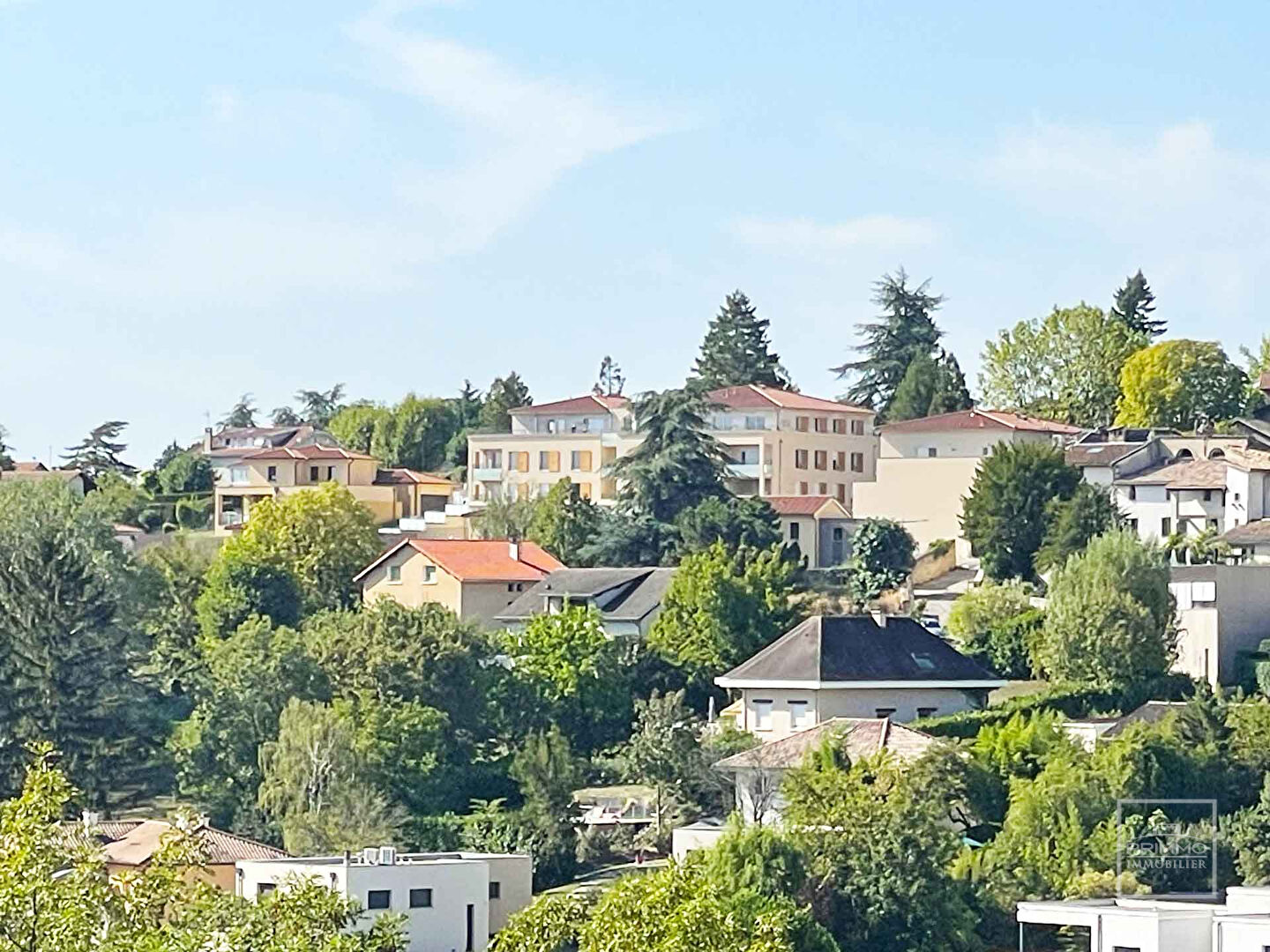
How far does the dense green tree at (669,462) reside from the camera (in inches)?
3022

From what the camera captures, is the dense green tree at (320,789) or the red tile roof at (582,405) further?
the red tile roof at (582,405)

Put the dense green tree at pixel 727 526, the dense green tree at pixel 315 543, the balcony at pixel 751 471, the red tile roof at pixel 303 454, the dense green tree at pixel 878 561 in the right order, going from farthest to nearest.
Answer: the red tile roof at pixel 303 454
the balcony at pixel 751 471
the dense green tree at pixel 315 543
the dense green tree at pixel 727 526
the dense green tree at pixel 878 561

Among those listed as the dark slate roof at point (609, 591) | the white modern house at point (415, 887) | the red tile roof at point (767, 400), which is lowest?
the white modern house at point (415, 887)

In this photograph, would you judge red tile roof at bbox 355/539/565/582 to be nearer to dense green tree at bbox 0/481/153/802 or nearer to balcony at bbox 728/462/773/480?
dense green tree at bbox 0/481/153/802

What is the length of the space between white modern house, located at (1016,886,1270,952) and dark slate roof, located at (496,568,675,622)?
26369 millimetres

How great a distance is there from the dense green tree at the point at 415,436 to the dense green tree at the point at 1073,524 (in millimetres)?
39609

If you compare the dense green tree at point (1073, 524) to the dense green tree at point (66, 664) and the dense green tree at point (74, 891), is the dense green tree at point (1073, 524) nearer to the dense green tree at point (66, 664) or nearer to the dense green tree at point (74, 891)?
the dense green tree at point (66, 664)

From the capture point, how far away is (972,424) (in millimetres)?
80375

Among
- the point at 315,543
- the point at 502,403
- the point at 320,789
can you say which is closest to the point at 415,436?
the point at 502,403

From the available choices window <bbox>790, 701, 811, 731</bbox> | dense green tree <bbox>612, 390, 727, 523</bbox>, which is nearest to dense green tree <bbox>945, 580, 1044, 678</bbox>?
window <bbox>790, 701, 811, 731</bbox>

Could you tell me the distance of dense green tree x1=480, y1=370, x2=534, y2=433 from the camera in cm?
10044

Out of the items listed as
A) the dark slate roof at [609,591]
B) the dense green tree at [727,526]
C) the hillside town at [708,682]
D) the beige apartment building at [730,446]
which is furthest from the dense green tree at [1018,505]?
the beige apartment building at [730,446]

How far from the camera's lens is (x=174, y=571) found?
75.3 m

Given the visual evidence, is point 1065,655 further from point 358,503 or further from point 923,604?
point 358,503
